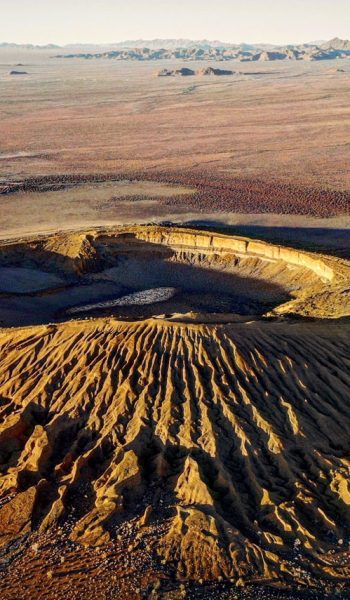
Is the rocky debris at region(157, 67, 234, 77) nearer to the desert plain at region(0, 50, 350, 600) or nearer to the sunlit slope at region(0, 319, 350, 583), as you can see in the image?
the desert plain at region(0, 50, 350, 600)

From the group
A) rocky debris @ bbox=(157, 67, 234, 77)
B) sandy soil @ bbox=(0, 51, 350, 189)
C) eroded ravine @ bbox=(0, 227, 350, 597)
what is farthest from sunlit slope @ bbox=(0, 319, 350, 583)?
rocky debris @ bbox=(157, 67, 234, 77)

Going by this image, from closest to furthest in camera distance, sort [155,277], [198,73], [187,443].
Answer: [187,443] → [155,277] → [198,73]

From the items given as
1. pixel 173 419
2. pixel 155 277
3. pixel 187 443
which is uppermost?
pixel 173 419

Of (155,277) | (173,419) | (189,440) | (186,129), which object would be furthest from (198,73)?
(189,440)

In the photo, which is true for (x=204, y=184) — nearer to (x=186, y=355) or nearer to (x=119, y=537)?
(x=186, y=355)

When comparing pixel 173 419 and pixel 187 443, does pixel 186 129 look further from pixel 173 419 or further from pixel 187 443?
pixel 187 443

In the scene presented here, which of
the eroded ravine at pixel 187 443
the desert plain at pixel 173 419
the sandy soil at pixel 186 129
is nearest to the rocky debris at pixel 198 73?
the sandy soil at pixel 186 129

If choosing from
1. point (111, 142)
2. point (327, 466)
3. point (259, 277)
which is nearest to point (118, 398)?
point (327, 466)

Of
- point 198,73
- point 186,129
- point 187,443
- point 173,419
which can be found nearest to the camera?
point 187,443
